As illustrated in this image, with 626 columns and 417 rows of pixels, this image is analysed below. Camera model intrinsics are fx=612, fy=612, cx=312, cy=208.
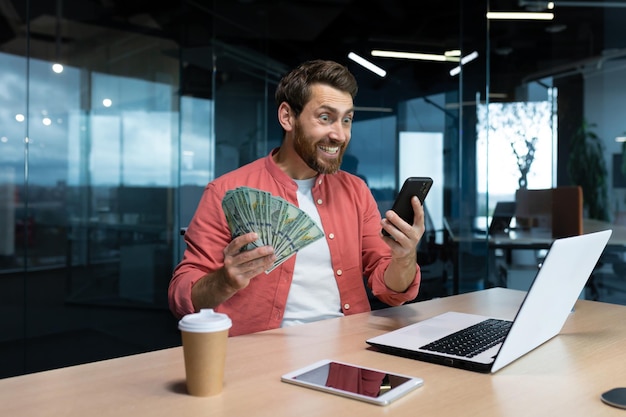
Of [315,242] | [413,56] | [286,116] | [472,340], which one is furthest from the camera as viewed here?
[413,56]

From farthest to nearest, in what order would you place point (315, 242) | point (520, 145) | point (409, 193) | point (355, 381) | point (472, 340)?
1. point (520, 145)
2. point (315, 242)
3. point (409, 193)
4. point (472, 340)
5. point (355, 381)

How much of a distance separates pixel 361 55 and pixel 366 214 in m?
2.84

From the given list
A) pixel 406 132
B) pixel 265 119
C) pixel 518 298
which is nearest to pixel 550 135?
pixel 406 132

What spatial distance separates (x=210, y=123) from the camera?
4422mm

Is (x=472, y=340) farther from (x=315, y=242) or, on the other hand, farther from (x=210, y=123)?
(x=210, y=123)

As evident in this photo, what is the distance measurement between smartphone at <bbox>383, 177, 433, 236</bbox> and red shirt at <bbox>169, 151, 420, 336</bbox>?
33 centimetres

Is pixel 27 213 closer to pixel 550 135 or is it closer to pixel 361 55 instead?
pixel 361 55

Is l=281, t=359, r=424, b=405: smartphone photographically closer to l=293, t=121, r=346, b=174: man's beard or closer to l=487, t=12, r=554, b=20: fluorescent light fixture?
l=293, t=121, r=346, b=174: man's beard

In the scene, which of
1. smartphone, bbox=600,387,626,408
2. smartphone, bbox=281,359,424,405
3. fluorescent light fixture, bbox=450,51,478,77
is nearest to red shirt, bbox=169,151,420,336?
smartphone, bbox=281,359,424,405

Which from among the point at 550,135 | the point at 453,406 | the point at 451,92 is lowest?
the point at 453,406

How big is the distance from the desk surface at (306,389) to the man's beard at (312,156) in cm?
65

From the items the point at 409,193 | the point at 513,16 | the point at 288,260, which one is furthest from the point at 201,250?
the point at 513,16

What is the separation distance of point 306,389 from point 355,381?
0.09 meters

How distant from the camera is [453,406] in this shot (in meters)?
0.97
